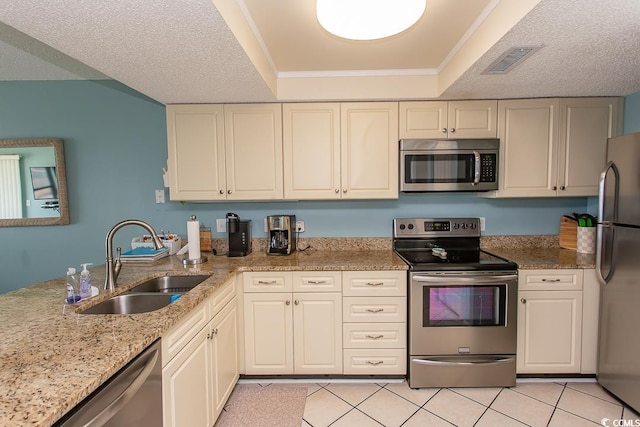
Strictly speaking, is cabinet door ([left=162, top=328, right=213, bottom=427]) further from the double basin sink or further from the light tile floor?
the light tile floor

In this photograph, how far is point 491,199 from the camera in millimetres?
2736

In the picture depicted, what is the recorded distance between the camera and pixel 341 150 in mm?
2469

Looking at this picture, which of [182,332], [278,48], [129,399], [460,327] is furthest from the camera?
[460,327]

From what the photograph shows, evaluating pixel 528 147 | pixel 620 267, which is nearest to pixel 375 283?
pixel 620 267

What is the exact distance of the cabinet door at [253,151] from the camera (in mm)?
2461

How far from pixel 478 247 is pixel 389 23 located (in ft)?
6.92

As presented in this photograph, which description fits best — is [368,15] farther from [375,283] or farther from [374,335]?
[374,335]

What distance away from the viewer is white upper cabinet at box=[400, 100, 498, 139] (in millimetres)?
2424

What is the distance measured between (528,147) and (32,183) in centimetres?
413

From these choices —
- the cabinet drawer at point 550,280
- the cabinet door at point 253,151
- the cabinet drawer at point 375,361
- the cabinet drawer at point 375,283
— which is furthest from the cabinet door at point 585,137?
the cabinet door at point 253,151

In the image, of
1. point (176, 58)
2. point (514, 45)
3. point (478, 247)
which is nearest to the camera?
point (514, 45)

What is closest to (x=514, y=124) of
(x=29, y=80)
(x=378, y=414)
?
(x=378, y=414)

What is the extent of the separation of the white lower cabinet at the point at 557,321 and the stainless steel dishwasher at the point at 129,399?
224 cm

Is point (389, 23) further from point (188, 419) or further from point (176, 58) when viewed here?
point (188, 419)
